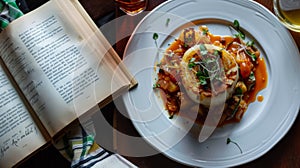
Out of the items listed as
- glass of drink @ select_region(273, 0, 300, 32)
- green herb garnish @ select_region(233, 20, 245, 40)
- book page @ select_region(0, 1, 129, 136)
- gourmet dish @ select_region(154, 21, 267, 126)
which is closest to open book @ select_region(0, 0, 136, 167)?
book page @ select_region(0, 1, 129, 136)

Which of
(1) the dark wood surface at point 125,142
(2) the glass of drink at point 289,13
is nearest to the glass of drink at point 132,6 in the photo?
(1) the dark wood surface at point 125,142

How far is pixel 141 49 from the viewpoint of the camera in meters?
1.19

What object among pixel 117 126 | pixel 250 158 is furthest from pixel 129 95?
pixel 250 158

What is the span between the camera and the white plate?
3.63ft

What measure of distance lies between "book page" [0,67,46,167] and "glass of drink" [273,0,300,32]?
681mm

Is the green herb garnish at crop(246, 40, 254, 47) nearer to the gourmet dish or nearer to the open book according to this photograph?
the gourmet dish

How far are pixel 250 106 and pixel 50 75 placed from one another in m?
0.51

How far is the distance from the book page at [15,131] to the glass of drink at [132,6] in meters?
0.36

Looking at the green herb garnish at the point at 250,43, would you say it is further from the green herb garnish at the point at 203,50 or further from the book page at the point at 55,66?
the book page at the point at 55,66

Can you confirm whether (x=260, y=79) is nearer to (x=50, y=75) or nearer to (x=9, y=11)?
(x=50, y=75)

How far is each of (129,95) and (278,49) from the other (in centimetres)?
39

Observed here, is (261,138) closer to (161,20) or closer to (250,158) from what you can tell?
(250,158)

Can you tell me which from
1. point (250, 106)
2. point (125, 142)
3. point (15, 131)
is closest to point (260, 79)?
point (250, 106)

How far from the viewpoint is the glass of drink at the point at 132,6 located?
1.22 metres
